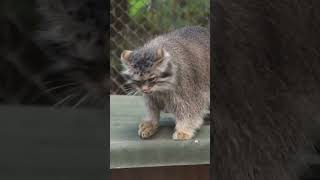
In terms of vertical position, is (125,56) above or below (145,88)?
above

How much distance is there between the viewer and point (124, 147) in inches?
117

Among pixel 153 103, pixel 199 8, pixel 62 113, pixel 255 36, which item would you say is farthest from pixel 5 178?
pixel 255 36

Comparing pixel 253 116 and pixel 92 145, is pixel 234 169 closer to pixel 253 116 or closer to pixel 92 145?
pixel 253 116

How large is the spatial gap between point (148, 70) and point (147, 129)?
1.01 feet

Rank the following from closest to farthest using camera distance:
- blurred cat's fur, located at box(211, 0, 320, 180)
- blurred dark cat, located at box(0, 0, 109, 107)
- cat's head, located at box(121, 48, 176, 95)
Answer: blurred dark cat, located at box(0, 0, 109, 107) < cat's head, located at box(121, 48, 176, 95) < blurred cat's fur, located at box(211, 0, 320, 180)

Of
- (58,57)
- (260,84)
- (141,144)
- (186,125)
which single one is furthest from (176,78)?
(58,57)

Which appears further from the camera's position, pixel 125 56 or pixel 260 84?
pixel 260 84

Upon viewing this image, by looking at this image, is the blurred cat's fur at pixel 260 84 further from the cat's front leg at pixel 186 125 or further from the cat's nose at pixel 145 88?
the cat's nose at pixel 145 88

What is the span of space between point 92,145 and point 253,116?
912 millimetres

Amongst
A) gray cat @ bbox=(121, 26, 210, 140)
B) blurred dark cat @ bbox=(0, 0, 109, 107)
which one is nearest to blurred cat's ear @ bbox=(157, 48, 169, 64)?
gray cat @ bbox=(121, 26, 210, 140)

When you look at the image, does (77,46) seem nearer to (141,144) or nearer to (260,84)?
(141,144)

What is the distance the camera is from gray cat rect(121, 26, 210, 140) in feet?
10.0

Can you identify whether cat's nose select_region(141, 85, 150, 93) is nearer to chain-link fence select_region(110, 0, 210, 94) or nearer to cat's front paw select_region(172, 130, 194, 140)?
chain-link fence select_region(110, 0, 210, 94)

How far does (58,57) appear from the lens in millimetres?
2982
